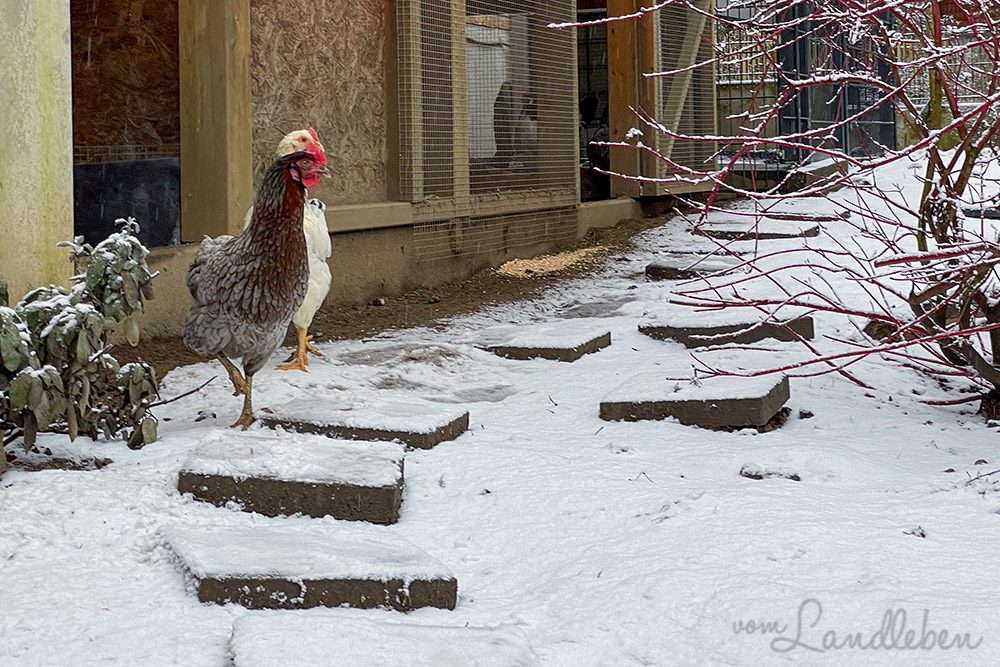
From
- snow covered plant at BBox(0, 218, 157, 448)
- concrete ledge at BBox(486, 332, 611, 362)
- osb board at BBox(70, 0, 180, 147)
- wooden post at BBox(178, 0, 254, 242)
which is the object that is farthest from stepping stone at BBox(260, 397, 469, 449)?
osb board at BBox(70, 0, 180, 147)

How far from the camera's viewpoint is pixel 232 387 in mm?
4840

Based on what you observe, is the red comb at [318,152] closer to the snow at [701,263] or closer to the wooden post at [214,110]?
the wooden post at [214,110]

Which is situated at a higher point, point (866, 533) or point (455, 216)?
point (455, 216)

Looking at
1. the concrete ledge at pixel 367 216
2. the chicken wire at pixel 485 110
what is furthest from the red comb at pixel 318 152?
the chicken wire at pixel 485 110

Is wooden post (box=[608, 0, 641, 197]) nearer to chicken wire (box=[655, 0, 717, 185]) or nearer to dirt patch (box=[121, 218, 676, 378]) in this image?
chicken wire (box=[655, 0, 717, 185])

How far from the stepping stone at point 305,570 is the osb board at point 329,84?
157 inches

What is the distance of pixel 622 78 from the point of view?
433 inches

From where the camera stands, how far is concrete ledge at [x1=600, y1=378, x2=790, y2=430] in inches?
165

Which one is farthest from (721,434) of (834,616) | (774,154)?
(774,154)

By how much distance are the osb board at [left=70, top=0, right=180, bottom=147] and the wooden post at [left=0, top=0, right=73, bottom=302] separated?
10.2ft

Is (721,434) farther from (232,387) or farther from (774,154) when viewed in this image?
(774,154)

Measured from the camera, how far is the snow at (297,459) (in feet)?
11.1

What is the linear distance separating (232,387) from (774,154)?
29.4 ft

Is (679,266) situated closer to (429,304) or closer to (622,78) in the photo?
(429,304)
